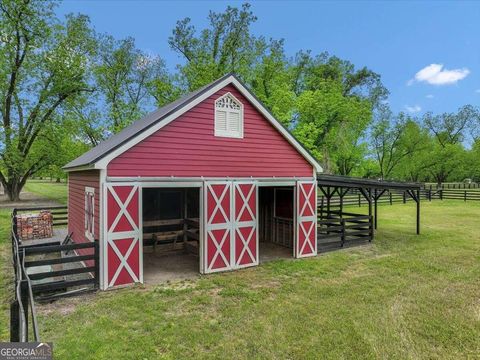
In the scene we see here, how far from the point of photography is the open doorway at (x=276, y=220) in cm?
1137

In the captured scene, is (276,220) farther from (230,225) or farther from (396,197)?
(396,197)

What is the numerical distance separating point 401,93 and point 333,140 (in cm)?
1655

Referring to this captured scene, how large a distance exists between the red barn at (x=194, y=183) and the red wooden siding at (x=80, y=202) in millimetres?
27

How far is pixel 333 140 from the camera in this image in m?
27.4

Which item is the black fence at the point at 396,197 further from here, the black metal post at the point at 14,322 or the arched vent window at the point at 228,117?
the black metal post at the point at 14,322

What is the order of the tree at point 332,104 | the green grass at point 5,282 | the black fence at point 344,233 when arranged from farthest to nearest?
1. the tree at point 332,104
2. the black fence at point 344,233
3. the green grass at point 5,282

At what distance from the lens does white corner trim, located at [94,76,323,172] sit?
22.6 feet

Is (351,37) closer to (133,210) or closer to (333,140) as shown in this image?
(333,140)

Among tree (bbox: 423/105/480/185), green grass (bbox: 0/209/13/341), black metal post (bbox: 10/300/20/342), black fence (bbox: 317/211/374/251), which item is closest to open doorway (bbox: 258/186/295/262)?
black fence (bbox: 317/211/374/251)

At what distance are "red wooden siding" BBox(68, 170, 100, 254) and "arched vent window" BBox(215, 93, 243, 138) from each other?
3404 mm

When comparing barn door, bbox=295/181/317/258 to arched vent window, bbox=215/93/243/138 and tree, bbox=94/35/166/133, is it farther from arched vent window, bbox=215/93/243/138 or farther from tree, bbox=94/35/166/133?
tree, bbox=94/35/166/133

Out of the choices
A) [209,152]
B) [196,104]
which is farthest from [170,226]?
[196,104]

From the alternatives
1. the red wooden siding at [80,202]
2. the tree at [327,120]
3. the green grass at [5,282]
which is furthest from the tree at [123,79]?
the red wooden siding at [80,202]

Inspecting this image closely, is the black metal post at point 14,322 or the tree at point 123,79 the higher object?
the tree at point 123,79
